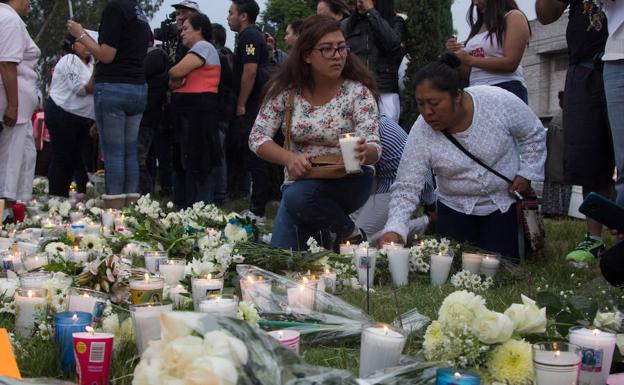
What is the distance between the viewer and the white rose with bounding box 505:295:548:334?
7.05 ft

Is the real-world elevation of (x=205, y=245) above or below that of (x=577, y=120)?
below

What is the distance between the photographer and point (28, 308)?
8.83ft

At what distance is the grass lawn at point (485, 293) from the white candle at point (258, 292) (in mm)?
351

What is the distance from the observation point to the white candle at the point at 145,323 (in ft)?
7.70

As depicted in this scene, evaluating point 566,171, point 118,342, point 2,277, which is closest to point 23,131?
point 2,277

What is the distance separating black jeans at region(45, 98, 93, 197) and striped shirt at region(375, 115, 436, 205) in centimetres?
369

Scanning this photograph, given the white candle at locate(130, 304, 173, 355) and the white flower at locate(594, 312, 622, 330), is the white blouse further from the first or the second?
the white candle at locate(130, 304, 173, 355)

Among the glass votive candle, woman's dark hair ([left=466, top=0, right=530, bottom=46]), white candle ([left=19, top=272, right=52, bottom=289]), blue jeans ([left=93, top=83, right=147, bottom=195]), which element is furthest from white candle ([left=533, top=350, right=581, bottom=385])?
blue jeans ([left=93, top=83, right=147, bottom=195])

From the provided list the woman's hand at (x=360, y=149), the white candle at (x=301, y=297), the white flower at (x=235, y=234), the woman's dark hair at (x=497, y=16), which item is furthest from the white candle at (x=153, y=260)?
the woman's dark hair at (x=497, y=16)

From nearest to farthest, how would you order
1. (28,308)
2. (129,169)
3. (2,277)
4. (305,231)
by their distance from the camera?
(28,308)
(2,277)
(305,231)
(129,169)

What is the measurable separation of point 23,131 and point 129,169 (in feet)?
3.08

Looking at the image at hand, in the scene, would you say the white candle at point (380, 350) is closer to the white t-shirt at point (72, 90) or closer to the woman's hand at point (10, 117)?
the woman's hand at point (10, 117)

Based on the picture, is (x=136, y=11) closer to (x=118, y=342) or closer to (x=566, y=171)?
(x=566, y=171)

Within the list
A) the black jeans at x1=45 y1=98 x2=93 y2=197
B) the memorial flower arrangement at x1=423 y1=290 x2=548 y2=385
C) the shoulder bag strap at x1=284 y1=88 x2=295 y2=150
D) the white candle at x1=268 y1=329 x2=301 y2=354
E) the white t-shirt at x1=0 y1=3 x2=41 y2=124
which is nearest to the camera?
the memorial flower arrangement at x1=423 y1=290 x2=548 y2=385
